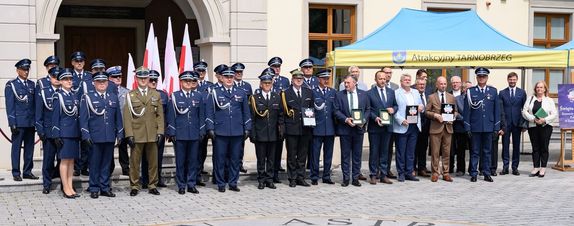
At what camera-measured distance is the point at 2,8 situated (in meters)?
12.2

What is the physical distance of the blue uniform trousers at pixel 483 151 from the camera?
1136 centimetres

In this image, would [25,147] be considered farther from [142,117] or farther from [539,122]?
[539,122]

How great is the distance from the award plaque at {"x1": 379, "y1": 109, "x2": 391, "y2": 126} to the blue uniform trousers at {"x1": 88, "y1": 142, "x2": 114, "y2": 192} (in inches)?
152

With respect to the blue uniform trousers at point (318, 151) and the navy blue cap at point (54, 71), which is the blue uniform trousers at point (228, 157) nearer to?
the blue uniform trousers at point (318, 151)

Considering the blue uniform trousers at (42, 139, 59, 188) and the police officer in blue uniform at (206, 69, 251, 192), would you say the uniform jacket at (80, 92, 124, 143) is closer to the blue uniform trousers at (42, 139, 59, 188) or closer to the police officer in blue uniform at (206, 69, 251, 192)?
the blue uniform trousers at (42, 139, 59, 188)

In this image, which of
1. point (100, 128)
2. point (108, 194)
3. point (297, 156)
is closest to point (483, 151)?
point (297, 156)

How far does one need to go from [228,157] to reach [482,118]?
13.0 ft

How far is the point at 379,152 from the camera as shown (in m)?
11.1

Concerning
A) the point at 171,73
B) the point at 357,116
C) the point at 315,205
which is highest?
the point at 171,73

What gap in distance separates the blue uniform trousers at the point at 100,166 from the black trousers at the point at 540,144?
6.82 metres

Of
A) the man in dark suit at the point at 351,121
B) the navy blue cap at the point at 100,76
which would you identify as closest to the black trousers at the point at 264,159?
the man in dark suit at the point at 351,121

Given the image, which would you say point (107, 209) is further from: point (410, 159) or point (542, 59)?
point (542, 59)

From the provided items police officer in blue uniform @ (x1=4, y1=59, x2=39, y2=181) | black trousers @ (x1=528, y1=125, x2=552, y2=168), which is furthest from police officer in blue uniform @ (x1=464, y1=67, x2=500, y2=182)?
police officer in blue uniform @ (x1=4, y1=59, x2=39, y2=181)

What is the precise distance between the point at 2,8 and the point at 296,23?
559 cm
